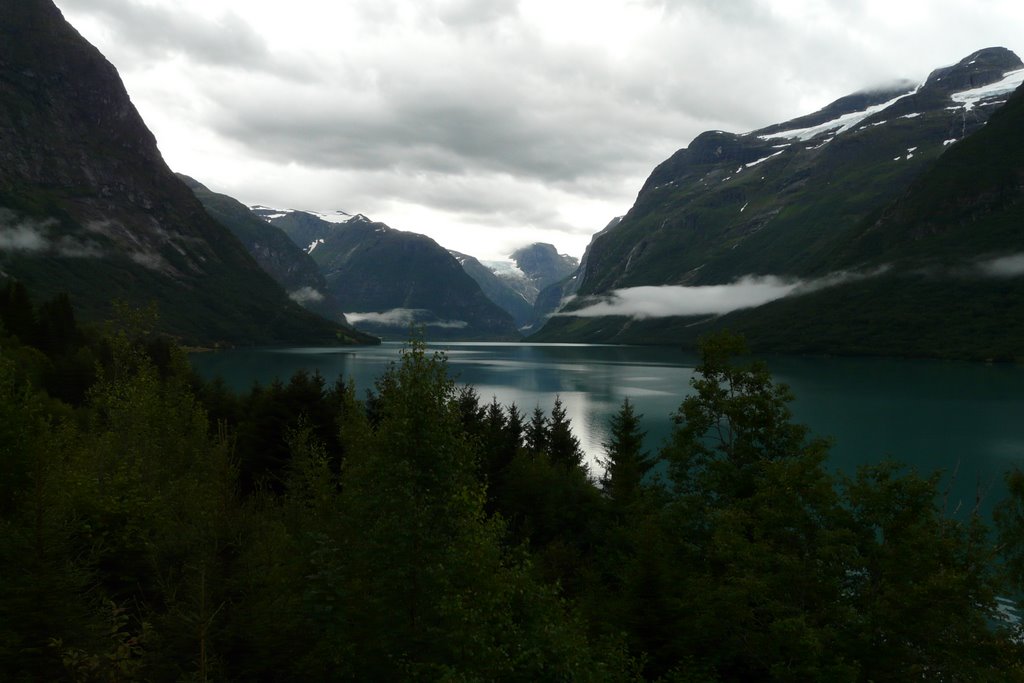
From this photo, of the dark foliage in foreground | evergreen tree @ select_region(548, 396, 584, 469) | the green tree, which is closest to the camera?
the dark foliage in foreground

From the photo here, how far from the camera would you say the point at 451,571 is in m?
16.4

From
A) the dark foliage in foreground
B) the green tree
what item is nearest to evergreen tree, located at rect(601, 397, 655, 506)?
the dark foliage in foreground

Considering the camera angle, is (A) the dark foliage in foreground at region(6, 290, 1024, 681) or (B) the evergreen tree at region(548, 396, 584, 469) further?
(B) the evergreen tree at region(548, 396, 584, 469)

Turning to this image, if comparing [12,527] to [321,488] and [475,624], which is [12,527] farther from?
[321,488]

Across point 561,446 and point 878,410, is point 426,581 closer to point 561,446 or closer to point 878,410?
point 561,446

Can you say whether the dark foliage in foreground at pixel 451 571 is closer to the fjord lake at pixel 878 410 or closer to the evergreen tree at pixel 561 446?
the fjord lake at pixel 878 410

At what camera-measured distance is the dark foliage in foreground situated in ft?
50.1

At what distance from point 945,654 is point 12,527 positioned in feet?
89.2

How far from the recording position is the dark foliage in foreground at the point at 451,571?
15.3 meters

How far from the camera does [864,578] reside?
24969 mm

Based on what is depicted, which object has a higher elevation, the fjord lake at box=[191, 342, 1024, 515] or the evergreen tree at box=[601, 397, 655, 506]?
the evergreen tree at box=[601, 397, 655, 506]

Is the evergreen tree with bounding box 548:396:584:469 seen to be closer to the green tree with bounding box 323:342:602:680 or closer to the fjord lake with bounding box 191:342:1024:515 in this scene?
the fjord lake with bounding box 191:342:1024:515

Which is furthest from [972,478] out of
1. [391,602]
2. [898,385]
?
[898,385]

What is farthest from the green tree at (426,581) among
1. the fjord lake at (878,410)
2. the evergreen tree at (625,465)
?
the fjord lake at (878,410)
